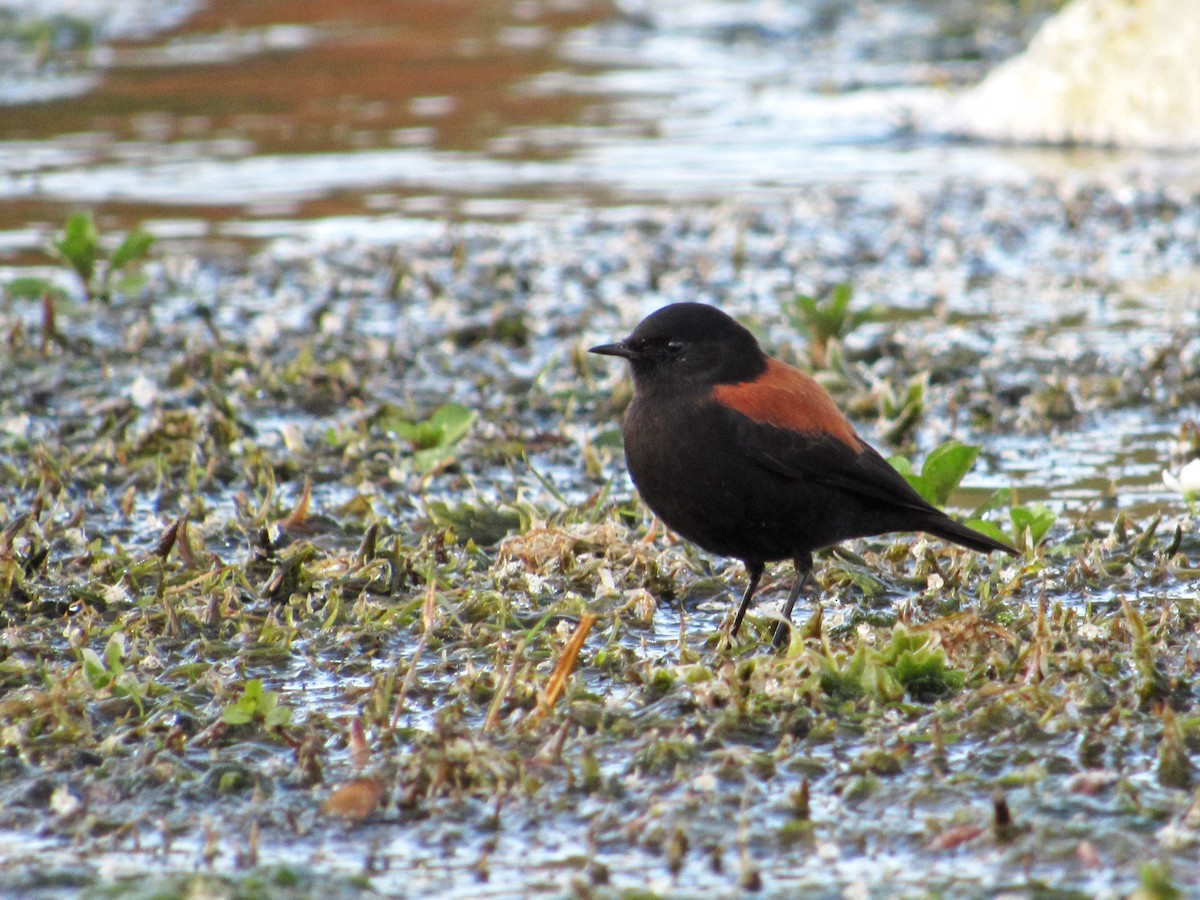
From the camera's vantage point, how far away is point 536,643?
4887 mm

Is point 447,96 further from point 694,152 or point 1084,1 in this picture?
point 1084,1

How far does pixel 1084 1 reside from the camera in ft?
45.4

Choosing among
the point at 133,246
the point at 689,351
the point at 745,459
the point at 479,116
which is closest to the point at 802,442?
the point at 745,459

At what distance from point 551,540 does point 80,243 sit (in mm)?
4287

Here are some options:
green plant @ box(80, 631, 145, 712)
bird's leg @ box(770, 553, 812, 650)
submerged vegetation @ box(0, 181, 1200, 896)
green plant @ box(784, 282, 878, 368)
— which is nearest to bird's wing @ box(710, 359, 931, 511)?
bird's leg @ box(770, 553, 812, 650)

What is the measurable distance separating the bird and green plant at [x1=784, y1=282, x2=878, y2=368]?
8.71ft

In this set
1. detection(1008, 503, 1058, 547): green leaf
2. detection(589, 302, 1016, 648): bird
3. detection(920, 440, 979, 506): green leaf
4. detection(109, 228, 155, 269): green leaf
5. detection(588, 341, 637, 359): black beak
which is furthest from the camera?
detection(109, 228, 155, 269): green leaf

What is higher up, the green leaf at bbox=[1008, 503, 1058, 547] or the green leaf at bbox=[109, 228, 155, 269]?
the green leaf at bbox=[109, 228, 155, 269]

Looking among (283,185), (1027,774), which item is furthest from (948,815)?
(283,185)

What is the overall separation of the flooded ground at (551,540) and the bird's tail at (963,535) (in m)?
0.15

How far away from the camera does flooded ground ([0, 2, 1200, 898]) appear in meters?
3.67

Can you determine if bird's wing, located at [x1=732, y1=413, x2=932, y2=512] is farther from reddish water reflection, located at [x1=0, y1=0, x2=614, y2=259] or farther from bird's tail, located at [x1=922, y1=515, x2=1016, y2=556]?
reddish water reflection, located at [x1=0, y1=0, x2=614, y2=259]

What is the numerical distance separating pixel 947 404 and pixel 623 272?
10.4ft

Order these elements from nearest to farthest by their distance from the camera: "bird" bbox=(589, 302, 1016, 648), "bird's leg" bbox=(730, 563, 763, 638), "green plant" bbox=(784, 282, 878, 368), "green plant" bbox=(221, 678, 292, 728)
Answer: "green plant" bbox=(221, 678, 292, 728), "bird" bbox=(589, 302, 1016, 648), "bird's leg" bbox=(730, 563, 763, 638), "green plant" bbox=(784, 282, 878, 368)
